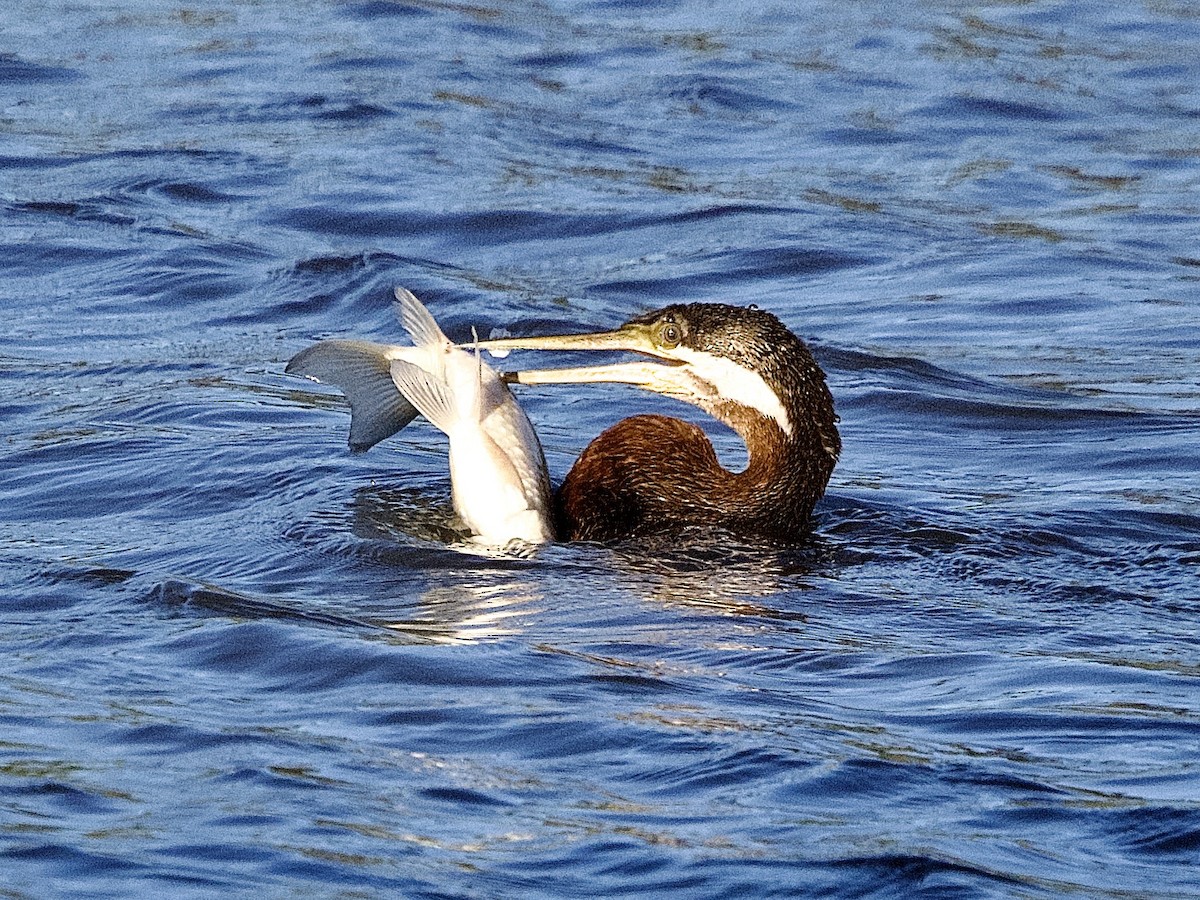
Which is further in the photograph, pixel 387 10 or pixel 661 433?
pixel 387 10

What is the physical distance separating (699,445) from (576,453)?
3.76 ft

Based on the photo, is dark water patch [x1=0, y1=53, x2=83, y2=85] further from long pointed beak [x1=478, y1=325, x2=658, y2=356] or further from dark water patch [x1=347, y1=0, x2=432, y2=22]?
long pointed beak [x1=478, y1=325, x2=658, y2=356]

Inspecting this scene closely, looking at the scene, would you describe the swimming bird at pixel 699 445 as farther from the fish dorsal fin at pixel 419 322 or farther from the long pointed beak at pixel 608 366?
the fish dorsal fin at pixel 419 322

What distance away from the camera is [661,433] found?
24.5 feet

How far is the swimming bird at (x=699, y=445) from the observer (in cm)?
727

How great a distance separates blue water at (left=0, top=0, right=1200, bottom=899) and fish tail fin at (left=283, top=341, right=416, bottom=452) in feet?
1.20

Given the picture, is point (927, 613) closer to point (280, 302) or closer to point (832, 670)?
point (832, 670)

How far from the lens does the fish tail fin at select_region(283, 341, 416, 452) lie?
700 centimetres

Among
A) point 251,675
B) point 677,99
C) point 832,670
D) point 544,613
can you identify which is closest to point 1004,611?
point 832,670

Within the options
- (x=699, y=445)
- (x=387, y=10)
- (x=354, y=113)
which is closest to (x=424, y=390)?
(x=699, y=445)

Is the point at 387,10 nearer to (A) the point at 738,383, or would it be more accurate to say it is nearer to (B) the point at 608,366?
(B) the point at 608,366

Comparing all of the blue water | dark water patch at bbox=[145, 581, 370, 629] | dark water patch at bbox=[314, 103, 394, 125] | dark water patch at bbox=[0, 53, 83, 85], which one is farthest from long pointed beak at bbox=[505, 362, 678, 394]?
dark water patch at bbox=[0, 53, 83, 85]

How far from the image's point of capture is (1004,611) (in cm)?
671

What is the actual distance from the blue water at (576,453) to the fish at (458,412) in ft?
0.56
